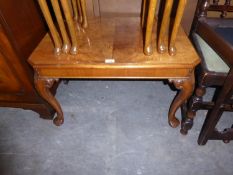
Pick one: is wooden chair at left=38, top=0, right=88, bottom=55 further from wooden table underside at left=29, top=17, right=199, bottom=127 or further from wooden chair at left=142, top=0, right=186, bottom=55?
wooden chair at left=142, top=0, right=186, bottom=55

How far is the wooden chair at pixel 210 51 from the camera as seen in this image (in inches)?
37.2

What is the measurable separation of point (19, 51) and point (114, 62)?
53cm

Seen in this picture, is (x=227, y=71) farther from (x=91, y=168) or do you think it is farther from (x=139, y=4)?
→ (x=91, y=168)

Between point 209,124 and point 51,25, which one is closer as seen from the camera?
point 51,25

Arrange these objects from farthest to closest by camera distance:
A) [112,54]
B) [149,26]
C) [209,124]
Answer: [209,124], [112,54], [149,26]

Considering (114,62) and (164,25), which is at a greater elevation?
(164,25)

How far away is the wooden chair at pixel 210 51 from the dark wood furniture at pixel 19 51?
94 centimetres

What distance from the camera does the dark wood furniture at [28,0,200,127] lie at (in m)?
0.93

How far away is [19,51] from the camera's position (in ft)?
3.45

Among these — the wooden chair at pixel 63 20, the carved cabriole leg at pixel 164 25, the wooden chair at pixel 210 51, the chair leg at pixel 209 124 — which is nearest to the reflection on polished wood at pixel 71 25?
the wooden chair at pixel 63 20

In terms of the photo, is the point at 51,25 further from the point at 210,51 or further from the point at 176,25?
the point at 210,51

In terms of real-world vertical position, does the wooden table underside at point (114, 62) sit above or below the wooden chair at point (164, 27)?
below

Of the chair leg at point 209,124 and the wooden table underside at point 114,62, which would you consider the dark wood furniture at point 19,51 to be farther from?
the chair leg at point 209,124

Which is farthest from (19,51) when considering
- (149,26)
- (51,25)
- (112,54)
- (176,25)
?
(176,25)
